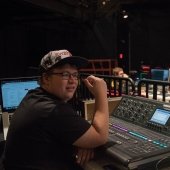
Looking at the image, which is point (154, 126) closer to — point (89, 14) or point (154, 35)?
point (89, 14)

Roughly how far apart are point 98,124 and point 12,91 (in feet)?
3.83

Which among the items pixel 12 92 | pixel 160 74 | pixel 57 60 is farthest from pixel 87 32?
pixel 57 60

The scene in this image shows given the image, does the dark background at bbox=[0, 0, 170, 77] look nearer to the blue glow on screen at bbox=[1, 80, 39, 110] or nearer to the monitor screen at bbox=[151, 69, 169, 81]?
the monitor screen at bbox=[151, 69, 169, 81]

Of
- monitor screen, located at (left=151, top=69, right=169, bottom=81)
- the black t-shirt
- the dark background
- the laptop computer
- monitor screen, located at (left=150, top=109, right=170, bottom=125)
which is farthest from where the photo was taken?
the dark background

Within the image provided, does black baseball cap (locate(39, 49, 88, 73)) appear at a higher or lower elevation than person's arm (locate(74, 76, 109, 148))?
higher

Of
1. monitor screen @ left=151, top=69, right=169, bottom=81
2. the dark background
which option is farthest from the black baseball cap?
the dark background

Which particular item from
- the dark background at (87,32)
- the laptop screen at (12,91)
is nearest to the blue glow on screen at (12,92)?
the laptop screen at (12,91)

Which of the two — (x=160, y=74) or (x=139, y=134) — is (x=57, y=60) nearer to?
(x=139, y=134)

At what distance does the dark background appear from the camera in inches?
387

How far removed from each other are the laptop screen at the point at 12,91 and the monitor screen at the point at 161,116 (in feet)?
3.61

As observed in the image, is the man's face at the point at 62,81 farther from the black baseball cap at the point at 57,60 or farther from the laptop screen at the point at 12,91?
the laptop screen at the point at 12,91

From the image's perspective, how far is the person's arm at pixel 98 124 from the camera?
1.40m

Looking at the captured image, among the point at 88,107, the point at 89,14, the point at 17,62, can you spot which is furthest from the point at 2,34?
the point at 88,107

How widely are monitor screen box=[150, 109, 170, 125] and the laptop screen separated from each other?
3.61 ft
